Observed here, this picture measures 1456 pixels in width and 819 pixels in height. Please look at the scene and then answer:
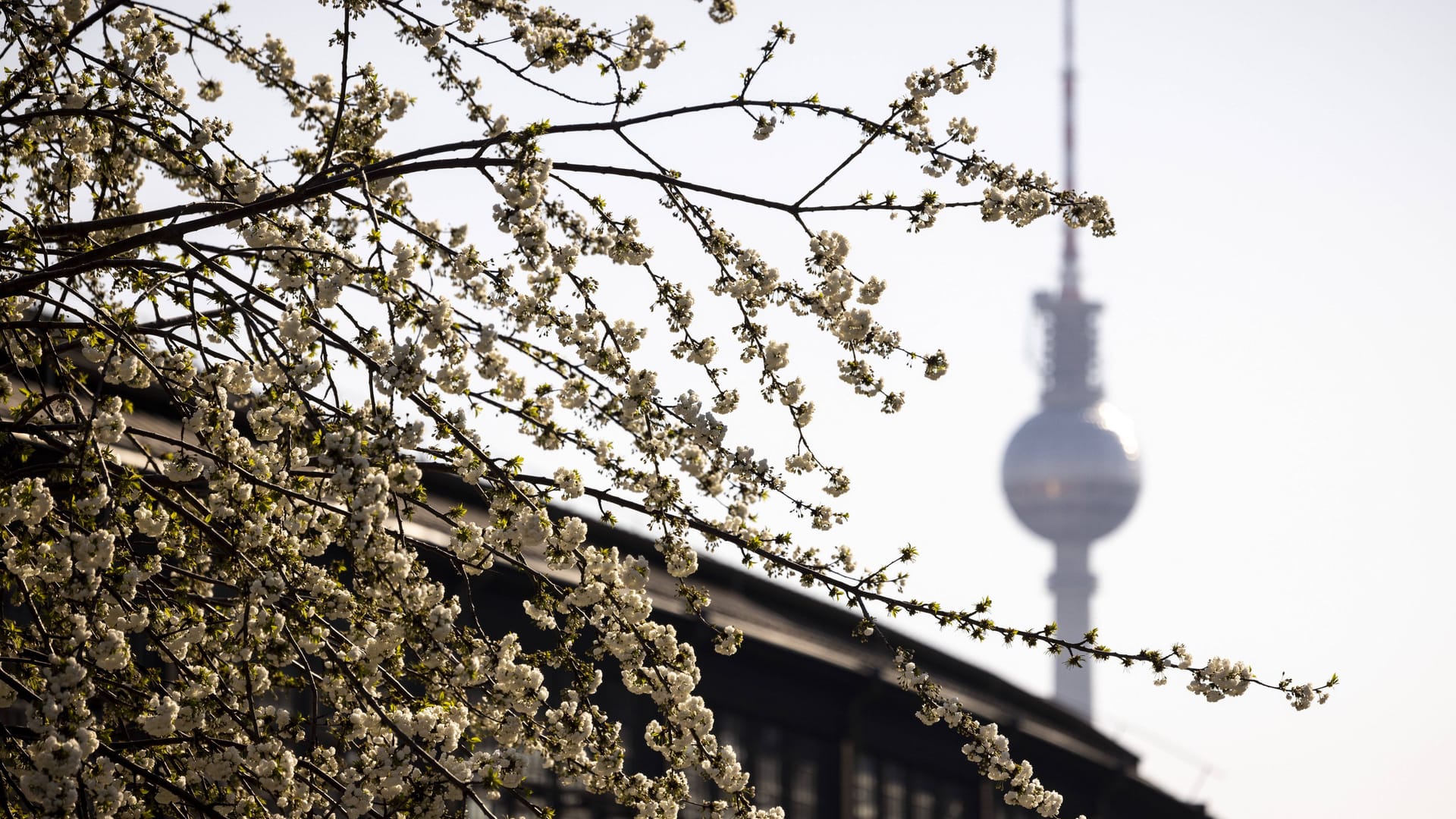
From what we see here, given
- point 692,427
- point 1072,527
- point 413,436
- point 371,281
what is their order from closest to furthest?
point 413,436 < point 371,281 < point 692,427 < point 1072,527

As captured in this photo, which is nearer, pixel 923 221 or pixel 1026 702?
pixel 923 221

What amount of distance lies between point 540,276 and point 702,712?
210 centimetres

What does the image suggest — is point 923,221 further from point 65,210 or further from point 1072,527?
point 1072,527

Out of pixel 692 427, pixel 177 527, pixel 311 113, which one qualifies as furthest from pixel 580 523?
pixel 311 113

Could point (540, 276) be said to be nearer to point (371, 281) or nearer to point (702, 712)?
point (371, 281)

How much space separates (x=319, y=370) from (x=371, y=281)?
1.39 ft

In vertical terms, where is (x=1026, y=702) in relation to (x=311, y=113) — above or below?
above

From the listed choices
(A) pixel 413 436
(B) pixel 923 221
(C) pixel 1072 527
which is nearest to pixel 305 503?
(A) pixel 413 436

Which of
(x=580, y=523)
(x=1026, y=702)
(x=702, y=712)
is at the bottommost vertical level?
(x=702, y=712)

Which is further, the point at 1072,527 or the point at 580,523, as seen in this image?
the point at 1072,527

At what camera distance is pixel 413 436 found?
6340 millimetres

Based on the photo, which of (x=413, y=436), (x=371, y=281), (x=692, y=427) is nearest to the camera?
(x=413, y=436)

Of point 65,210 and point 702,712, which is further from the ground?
point 65,210

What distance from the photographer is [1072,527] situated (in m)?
199
